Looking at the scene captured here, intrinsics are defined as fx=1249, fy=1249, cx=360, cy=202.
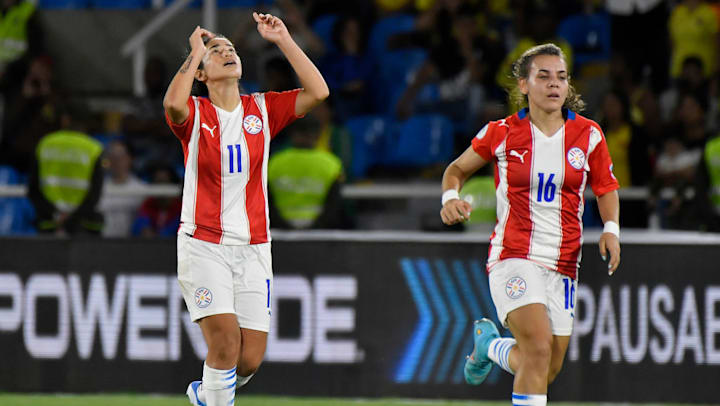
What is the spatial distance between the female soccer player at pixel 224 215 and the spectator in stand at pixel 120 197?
4.55 metres

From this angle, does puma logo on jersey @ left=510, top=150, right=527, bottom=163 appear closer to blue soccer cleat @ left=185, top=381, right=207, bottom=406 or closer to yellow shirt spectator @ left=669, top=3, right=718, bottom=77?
blue soccer cleat @ left=185, top=381, right=207, bottom=406

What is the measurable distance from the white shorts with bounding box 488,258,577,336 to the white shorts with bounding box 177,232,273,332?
1.20m

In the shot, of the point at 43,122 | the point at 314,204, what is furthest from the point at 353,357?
the point at 43,122

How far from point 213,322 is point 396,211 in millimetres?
5473

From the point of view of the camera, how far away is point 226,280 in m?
6.24

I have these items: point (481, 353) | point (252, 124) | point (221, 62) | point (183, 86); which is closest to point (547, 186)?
point (481, 353)

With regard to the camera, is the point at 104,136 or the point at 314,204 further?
the point at 104,136

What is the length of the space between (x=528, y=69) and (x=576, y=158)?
54cm

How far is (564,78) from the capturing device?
6.41 meters

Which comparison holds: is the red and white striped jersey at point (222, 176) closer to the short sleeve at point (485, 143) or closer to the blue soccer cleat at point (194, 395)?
the blue soccer cleat at point (194, 395)

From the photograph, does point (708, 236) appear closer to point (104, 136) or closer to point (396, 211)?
point (396, 211)

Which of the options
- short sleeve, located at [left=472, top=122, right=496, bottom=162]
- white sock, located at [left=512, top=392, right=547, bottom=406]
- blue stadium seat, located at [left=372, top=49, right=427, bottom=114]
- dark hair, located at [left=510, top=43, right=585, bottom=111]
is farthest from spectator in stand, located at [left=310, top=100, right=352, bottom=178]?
white sock, located at [left=512, top=392, right=547, bottom=406]

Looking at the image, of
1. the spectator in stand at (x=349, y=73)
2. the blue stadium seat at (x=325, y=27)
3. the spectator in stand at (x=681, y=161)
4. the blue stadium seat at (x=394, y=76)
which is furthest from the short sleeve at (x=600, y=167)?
the blue stadium seat at (x=325, y=27)

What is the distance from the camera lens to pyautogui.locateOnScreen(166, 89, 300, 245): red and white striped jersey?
20.6 ft
